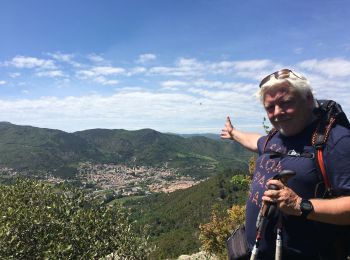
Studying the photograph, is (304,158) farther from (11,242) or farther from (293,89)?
(11,242)

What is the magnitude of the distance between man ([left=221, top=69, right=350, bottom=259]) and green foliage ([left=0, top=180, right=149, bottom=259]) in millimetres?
15661

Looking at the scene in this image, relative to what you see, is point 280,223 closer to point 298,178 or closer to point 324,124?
point 298,178

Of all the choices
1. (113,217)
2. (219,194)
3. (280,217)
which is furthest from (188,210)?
(280,217)

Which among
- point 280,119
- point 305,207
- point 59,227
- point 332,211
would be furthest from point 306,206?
point 59,227

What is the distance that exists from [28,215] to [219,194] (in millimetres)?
173981

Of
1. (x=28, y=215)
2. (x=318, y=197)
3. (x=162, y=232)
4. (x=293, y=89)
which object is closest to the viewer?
(x=318, y=197)

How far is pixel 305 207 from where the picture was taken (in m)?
3.52

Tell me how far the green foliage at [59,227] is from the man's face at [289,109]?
1611 centimetres

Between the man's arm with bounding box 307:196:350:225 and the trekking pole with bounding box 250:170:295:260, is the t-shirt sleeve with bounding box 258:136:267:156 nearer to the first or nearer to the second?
the trekking pole with bounding box 250:170:295:260

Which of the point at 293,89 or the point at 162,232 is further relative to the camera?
the point at 162,232

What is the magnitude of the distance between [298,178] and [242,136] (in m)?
2.13

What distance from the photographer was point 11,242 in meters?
18.7

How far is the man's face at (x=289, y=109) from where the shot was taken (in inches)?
158

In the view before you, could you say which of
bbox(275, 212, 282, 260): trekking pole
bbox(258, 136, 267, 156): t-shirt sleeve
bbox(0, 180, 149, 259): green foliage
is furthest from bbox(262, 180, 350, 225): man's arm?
bbox(0, 180, 149, 259): green foliage
